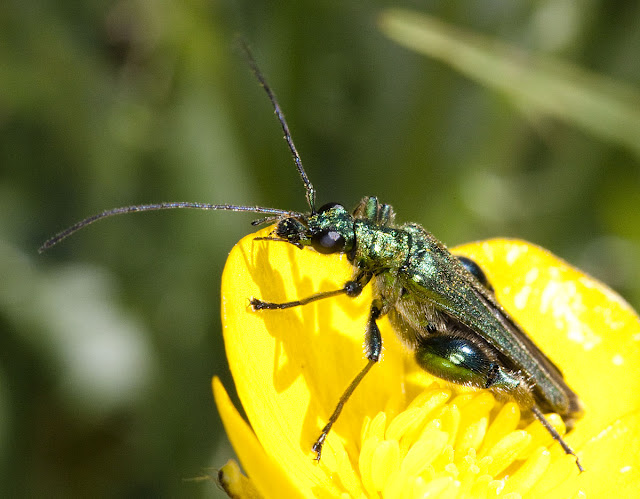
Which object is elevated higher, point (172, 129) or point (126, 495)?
point (172, 129)

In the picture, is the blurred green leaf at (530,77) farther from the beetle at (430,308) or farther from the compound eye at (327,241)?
the compound eye at (327,241)

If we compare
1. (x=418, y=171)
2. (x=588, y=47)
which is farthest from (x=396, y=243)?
(x=588, y=47)

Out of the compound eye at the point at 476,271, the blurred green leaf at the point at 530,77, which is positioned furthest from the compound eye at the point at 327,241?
the blurred green leaf at the point at 530,77

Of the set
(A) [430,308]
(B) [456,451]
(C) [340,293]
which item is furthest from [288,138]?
(B) [456,451]

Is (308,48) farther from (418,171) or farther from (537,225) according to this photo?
(537,225)

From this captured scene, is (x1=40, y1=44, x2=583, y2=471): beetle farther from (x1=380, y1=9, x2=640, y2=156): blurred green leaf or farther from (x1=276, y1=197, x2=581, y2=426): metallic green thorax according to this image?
(x1=380, y1=9, x2=640, y2=156): blurred green leaf

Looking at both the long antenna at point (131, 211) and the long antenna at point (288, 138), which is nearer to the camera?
the long antenna at point (131, 211)
